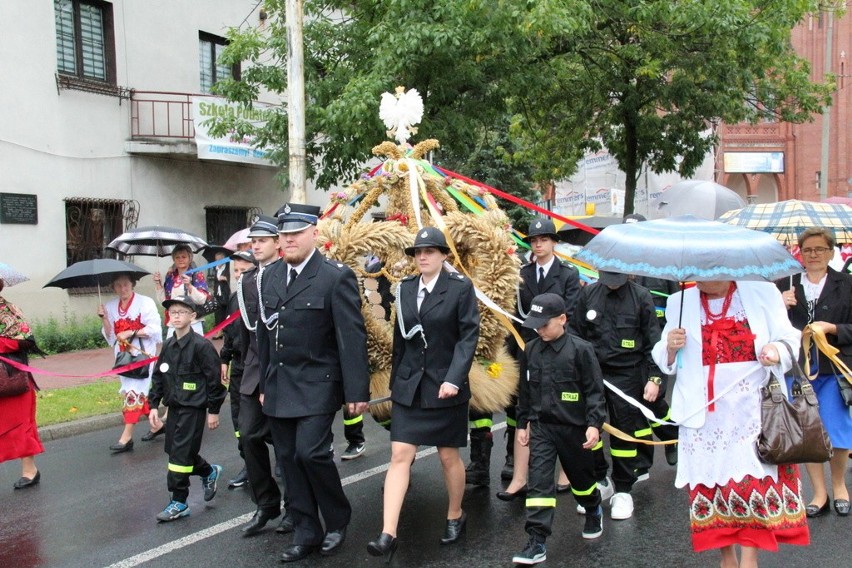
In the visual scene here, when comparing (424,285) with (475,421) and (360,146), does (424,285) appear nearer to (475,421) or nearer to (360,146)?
(475,421)

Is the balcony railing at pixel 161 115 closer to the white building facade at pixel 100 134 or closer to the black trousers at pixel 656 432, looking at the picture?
the white building facade at pixel 100 134

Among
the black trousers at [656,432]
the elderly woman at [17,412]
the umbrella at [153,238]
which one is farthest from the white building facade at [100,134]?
the black trousers at [656,432]

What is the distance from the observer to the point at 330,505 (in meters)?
5.34

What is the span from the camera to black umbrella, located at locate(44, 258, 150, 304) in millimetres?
7957

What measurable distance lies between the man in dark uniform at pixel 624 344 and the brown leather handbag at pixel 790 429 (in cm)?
177

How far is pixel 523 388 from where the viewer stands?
5.63 metres

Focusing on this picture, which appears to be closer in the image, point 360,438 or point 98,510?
point 98,510

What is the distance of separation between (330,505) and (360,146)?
26.9ft

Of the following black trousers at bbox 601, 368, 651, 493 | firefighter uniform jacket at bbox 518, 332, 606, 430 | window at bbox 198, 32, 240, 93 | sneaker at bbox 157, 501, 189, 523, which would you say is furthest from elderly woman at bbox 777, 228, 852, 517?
window at bbox 198, 32, 240, 93

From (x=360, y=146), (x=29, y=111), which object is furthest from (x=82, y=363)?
(x=360, y=146)

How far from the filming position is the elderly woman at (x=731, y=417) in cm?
438

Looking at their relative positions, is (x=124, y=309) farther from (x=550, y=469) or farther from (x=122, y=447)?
(x=550, y=469)

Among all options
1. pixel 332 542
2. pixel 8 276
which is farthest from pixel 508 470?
pixel 8 276

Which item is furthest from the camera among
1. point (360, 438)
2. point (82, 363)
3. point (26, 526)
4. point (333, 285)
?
point (82, 363)
